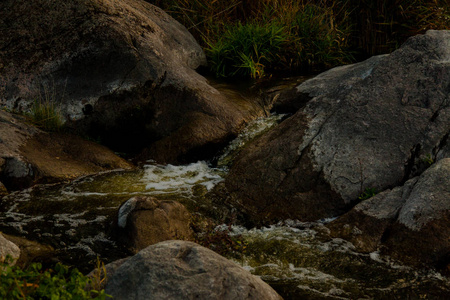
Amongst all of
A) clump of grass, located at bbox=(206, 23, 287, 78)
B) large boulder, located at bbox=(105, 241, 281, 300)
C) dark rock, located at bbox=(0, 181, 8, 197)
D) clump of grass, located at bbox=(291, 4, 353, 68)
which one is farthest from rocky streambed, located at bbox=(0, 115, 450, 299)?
clump of grass, located at bbox=(291, 4, 353, 68)

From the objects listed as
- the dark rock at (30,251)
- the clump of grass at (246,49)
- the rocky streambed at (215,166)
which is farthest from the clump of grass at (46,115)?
the clump of grass at (246,49)

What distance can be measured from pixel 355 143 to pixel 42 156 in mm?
4332

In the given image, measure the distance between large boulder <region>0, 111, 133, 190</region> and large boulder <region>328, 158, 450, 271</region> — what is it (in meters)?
3.75

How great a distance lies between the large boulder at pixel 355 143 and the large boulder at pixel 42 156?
7.18 feet

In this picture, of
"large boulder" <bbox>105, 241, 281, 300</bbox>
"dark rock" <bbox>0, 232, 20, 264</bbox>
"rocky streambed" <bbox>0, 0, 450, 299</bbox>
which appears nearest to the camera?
"large boulder" <bbox>105, 241, 281, 300</bbox>

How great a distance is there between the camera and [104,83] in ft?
26.4

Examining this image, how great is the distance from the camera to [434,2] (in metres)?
10.6

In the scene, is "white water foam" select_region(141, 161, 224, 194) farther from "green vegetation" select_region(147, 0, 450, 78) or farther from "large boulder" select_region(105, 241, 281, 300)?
"green vegetation" select_region(147, 0, 450, 78)

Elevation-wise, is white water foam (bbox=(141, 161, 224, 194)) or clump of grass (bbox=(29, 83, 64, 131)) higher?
clump of grass (bbox=(29, 83, 64, 131))

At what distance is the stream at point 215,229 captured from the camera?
173 inches

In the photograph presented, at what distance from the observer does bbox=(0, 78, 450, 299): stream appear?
4.38 metres

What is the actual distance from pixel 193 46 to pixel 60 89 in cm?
349

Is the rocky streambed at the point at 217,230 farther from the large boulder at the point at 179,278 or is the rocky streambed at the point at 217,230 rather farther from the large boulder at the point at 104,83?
the large boulder at the point at 179,278

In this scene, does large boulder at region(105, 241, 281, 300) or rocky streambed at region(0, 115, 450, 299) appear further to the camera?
rocky streambed at region(0, 115, 450, 299)
